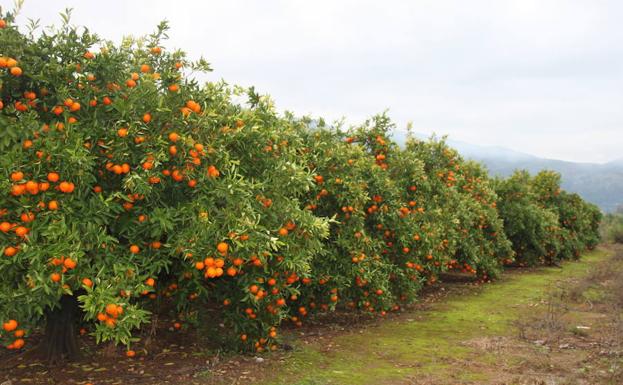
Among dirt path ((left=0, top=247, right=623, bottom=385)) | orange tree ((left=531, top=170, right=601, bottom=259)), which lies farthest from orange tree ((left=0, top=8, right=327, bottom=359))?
orange tree ((left=531, top=170, right=601, bottom=259))

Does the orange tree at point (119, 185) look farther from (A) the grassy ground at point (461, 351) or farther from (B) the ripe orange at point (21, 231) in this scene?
(A) the grassy ground at point (461, 351)

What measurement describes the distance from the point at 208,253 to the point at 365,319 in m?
6.65

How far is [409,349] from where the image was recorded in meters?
9.12

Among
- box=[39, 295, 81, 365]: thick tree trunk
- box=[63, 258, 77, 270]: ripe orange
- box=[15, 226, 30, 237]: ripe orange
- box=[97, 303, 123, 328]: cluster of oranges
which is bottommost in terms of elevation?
box=[39, 295, 81, 365]: thick tree trunk

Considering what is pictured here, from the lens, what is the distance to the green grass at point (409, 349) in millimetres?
7480

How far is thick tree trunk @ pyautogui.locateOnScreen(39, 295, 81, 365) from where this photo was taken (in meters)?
7.42

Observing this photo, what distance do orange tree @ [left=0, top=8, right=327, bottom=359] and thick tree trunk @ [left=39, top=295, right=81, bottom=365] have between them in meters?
0.09

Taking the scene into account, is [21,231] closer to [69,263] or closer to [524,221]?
[69,263]

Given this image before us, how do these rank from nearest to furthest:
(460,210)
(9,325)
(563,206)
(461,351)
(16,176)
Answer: (16,176) < (9,325) < (461,351) < (460,210) < (563,206)

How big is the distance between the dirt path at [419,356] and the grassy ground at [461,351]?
2 cm

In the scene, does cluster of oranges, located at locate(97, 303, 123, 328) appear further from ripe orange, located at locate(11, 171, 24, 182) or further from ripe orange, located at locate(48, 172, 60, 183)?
ripe orange, located at locate(11, 171, 24, 182)

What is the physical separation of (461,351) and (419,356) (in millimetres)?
850

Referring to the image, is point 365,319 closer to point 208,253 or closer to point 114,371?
point 114,371

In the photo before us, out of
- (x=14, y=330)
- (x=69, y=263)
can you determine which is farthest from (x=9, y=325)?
(x=69, y=263)
